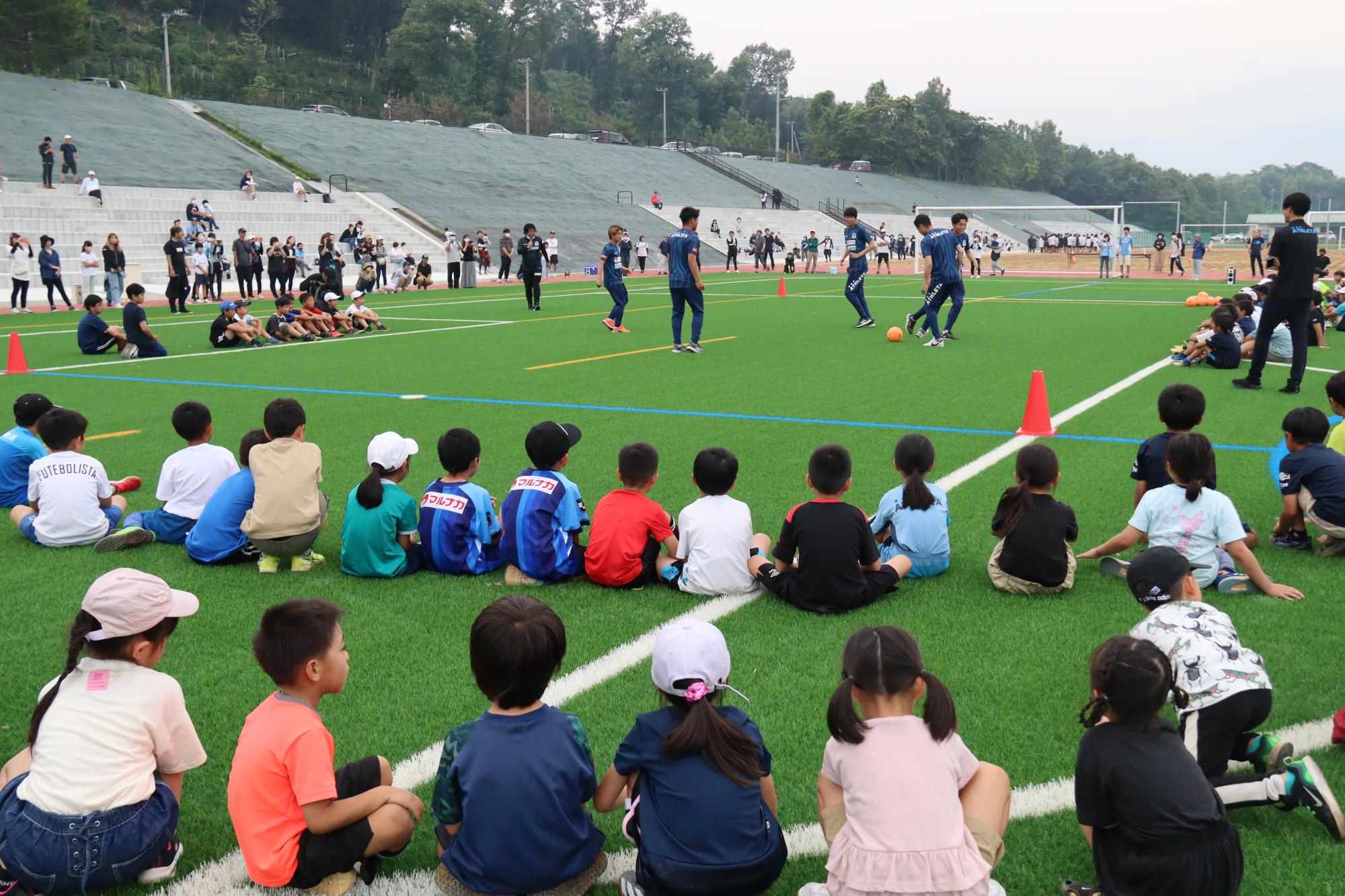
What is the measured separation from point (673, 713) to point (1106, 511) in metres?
4.93

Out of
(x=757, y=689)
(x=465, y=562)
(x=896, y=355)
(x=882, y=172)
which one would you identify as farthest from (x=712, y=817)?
(x=882, y=172)

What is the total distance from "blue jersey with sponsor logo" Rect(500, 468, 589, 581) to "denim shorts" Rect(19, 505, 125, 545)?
281 cm

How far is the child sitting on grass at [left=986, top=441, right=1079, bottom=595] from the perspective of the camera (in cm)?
536

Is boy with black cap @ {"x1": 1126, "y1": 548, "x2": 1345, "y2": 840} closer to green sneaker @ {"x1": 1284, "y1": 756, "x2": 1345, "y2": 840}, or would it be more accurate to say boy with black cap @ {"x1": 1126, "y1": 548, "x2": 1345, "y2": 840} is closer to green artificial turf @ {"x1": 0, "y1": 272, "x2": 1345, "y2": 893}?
green sneaker @ {"x1": 1284, "y1": 756, "x2": 1345, "y2": 840}

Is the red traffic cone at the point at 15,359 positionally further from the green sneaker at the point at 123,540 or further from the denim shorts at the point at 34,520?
the green sneaker at the point at 123,540

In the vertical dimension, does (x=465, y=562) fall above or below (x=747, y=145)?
below

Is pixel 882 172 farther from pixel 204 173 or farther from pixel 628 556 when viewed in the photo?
pixel 628 556

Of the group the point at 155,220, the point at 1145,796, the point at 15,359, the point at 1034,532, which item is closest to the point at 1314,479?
the point at 1034,532

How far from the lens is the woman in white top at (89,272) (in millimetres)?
27797

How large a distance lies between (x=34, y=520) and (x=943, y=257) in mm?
13894

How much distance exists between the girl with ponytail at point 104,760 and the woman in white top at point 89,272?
27.2 metres

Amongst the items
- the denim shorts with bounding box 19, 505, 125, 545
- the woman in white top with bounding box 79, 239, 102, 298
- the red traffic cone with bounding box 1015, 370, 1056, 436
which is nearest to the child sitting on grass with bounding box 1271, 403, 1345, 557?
the red traffic cone with bounding box 1015, 370, 1056, 436

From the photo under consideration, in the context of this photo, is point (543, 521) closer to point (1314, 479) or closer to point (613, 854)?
point (613, 854)

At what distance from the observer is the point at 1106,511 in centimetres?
705
